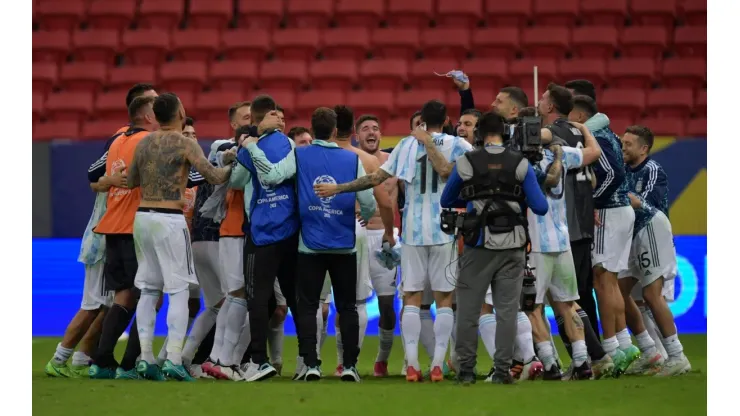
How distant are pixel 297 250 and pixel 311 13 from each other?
8.55 meters

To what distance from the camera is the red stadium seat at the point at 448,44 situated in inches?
604

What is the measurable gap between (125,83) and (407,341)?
336 inches

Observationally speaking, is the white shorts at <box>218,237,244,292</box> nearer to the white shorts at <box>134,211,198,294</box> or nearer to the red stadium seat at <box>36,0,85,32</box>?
the white shorts at <box>134,211,198,294</box>

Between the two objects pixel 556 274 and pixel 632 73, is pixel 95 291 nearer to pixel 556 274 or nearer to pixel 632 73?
pixel 556 274

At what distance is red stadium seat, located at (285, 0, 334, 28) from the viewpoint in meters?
15.8

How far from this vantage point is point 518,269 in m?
6.91

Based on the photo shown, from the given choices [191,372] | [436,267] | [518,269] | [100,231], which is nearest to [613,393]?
[518,269]

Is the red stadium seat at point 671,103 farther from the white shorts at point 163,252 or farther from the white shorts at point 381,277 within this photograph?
the white shorts at point 163,252

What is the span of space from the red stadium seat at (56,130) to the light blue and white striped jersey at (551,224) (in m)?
8.24

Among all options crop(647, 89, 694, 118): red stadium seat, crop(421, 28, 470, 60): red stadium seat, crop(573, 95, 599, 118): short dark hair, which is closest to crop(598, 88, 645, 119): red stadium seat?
crop(647, 89, 694, 118): red stadium seat

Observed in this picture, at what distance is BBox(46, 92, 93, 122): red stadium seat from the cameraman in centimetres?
879

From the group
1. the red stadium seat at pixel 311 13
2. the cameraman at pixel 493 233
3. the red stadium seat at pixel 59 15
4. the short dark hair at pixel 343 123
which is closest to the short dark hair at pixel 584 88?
the short dark hair at pixel 343 123
